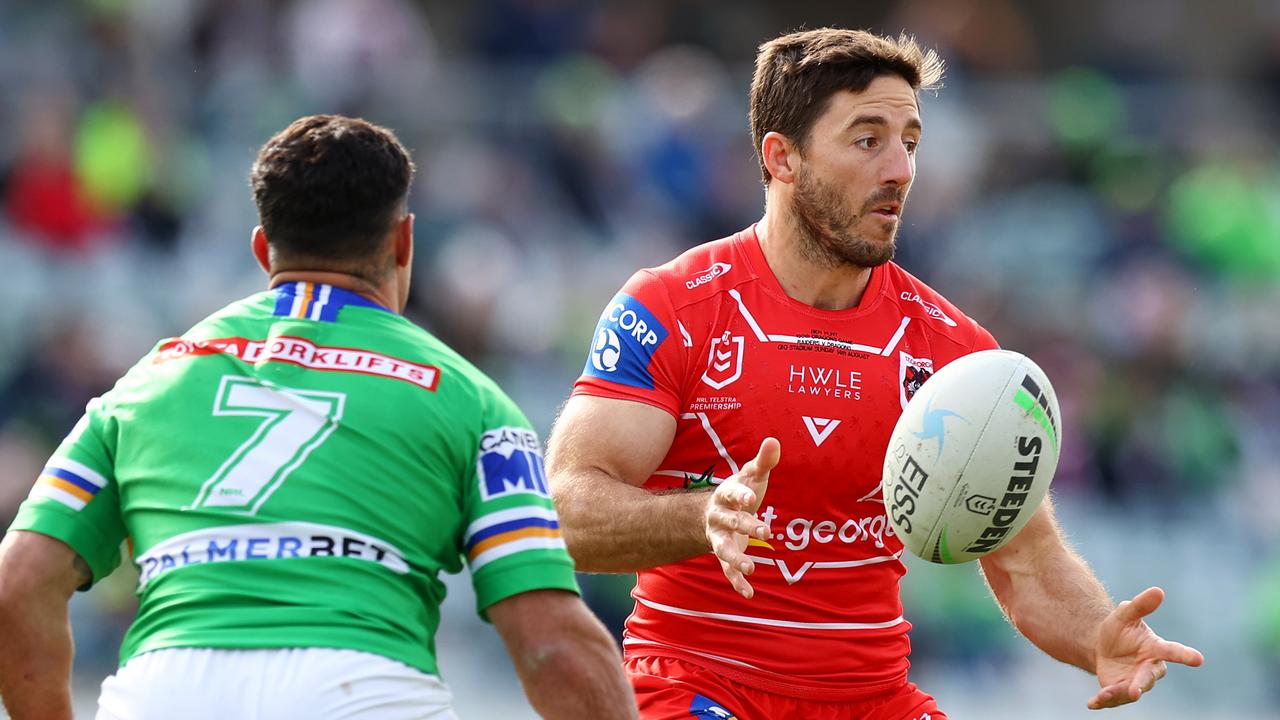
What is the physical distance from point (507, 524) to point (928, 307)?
252 centimetres

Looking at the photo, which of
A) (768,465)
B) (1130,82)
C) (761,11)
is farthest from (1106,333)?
(768,465)

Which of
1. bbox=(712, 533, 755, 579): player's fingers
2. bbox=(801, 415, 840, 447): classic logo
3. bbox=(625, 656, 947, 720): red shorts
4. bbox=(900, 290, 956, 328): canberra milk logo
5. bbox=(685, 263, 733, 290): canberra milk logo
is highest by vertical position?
bbox=(685, 263, 733, 290): canberra milk logo

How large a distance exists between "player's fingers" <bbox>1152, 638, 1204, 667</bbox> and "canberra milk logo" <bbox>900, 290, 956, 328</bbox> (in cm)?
137

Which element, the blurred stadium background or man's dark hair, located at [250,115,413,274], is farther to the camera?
the blurred stadium background

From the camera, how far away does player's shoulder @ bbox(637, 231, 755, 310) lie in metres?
6.18

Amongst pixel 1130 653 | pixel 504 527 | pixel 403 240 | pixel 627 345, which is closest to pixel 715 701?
pixel 627 345

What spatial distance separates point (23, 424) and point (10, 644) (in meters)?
9.11

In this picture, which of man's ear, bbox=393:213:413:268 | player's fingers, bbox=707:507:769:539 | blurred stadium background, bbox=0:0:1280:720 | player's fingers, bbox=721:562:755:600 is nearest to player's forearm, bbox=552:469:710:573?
player's fingers, bbox=707:507:769:539

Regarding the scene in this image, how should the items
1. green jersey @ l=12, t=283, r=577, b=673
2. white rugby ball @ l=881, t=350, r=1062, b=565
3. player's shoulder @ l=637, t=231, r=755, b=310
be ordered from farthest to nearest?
player's shoulder @ l=637, t=231, r=755, b=310
white rugby ball @ l=881, t=350, r=1062, b=565
green jersey @ l=12, t=283, r=577, b=673

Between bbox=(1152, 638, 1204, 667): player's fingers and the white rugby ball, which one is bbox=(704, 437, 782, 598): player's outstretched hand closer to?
the white rugby ball

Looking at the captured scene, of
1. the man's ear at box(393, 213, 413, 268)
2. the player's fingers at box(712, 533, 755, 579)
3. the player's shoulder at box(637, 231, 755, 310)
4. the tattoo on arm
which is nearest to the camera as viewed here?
the tattoo on arm

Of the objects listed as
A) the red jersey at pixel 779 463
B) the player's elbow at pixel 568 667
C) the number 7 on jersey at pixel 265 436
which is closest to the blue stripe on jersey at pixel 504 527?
the player's elbow at pixel 568 667

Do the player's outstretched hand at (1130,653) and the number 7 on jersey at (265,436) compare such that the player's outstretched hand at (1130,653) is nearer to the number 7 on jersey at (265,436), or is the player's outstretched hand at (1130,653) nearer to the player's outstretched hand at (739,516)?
the player's outstretched hand at (739,516)

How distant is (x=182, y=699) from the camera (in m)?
4.21
